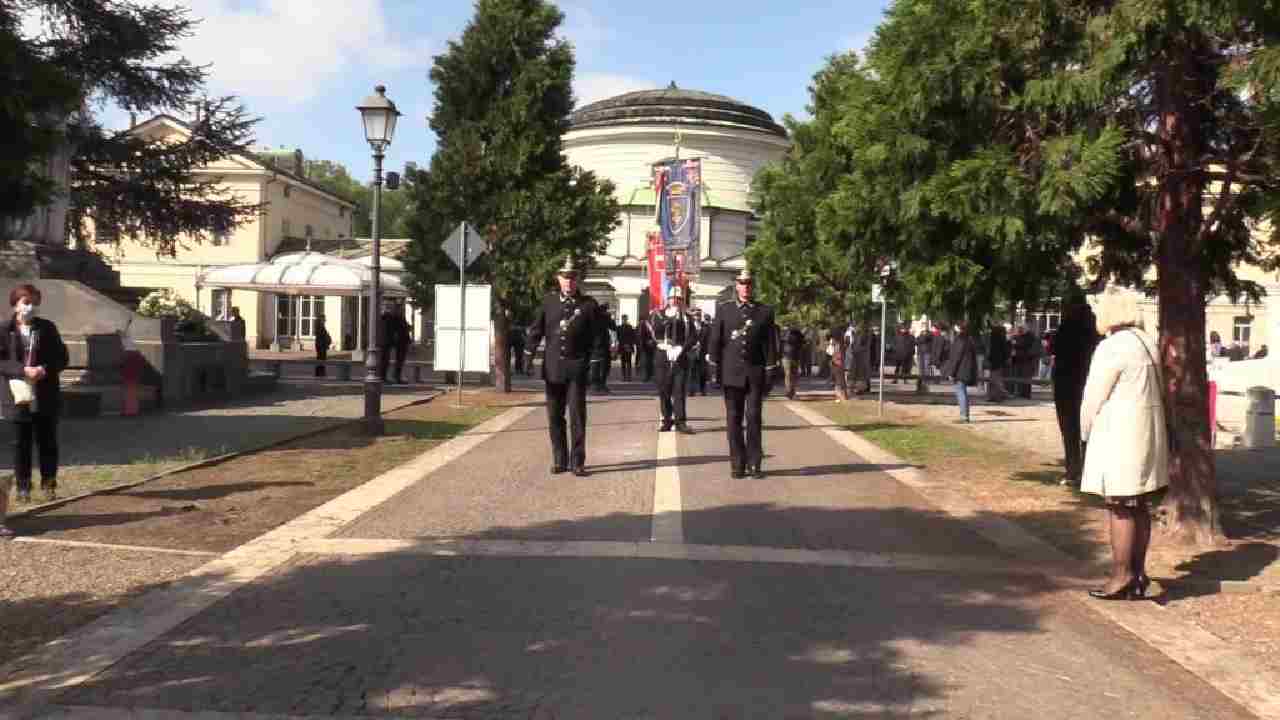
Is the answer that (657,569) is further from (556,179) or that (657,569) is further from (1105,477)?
(556,179)

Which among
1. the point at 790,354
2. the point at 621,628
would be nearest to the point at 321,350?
the point at 790,354

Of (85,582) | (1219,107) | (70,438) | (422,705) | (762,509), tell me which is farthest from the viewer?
(70,438)

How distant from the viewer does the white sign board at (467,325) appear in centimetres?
1930

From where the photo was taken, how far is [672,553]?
7.28m

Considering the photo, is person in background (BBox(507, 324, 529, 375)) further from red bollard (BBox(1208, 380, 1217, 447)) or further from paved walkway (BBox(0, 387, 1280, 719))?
paved walkway (BBox(0, 387, 1280, 719))

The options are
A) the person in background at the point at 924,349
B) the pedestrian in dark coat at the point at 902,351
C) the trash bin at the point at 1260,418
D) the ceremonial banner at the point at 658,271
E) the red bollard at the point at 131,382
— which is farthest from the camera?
the pedestrian in dark coat at the point at 902,351

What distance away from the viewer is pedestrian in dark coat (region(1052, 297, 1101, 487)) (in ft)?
35.3

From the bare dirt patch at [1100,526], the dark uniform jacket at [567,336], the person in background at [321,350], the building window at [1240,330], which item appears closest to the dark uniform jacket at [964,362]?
the bare dirt patch at [1100,526]

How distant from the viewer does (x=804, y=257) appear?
24000 mm

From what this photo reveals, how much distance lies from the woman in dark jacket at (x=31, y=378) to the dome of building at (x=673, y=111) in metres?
47.6

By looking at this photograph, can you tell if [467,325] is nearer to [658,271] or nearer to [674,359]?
[674,359]

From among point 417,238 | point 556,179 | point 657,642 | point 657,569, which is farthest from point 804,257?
point 657,642

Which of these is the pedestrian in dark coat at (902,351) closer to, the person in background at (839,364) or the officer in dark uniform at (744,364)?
the person in background at (839,364)

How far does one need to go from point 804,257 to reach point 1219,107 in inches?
639
